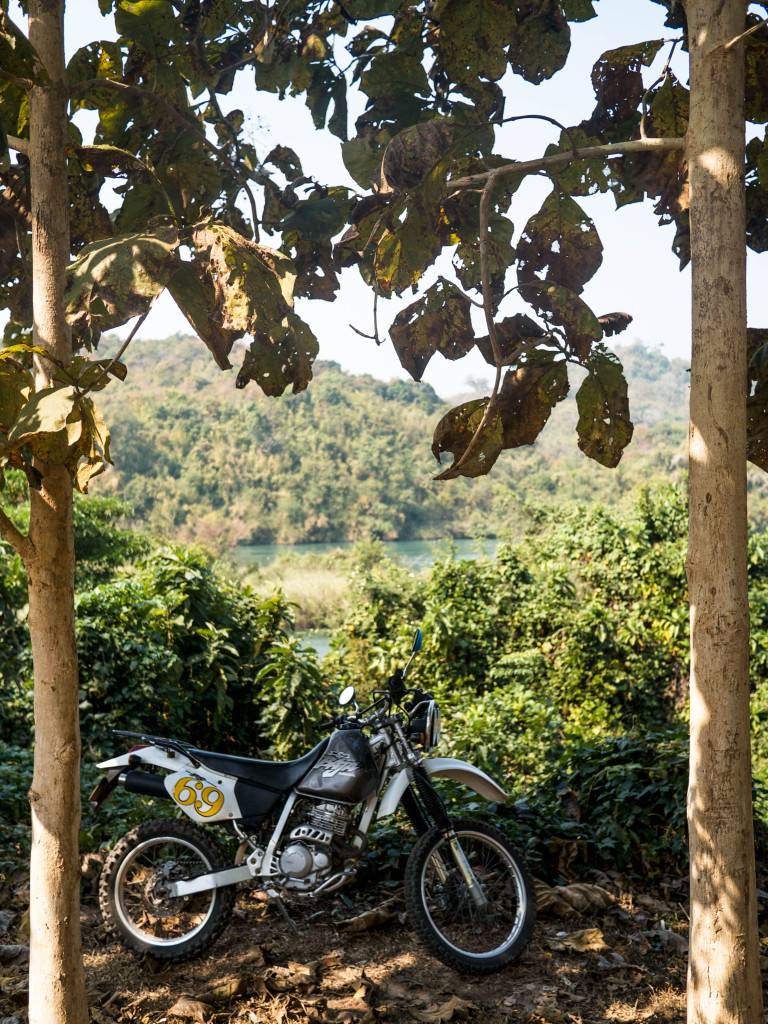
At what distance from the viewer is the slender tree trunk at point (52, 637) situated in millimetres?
1873

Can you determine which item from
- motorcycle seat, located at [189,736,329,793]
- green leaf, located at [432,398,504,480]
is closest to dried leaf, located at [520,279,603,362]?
green leaf, located at [432,398,504,480]

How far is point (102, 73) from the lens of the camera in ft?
8.37

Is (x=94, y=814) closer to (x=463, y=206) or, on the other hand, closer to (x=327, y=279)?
(x=327, y=279)

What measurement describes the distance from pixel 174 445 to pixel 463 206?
44021mm

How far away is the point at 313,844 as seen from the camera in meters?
2.69

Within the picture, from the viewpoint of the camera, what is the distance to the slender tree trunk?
187cm

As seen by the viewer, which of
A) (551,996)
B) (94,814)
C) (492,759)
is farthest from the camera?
(492,759)

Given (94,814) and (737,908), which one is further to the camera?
(94,814)

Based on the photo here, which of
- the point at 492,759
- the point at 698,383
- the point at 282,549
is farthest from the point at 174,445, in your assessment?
the point at 698,383

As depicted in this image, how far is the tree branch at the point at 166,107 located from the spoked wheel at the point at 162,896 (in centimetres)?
185

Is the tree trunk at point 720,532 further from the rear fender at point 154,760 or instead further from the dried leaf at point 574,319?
the rear fender at point 154,760

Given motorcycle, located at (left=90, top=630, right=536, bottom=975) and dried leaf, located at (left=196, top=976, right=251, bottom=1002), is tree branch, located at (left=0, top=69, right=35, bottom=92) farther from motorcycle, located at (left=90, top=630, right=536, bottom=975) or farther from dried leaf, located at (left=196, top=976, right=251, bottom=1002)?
dried leaf, located at (left=196, top=976, right=251, bottom=1002)

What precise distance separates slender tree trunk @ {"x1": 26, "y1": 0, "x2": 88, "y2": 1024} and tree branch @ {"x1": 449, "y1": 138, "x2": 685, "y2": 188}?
0.92 m

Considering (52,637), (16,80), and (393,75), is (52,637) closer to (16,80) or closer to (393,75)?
(16,80)
